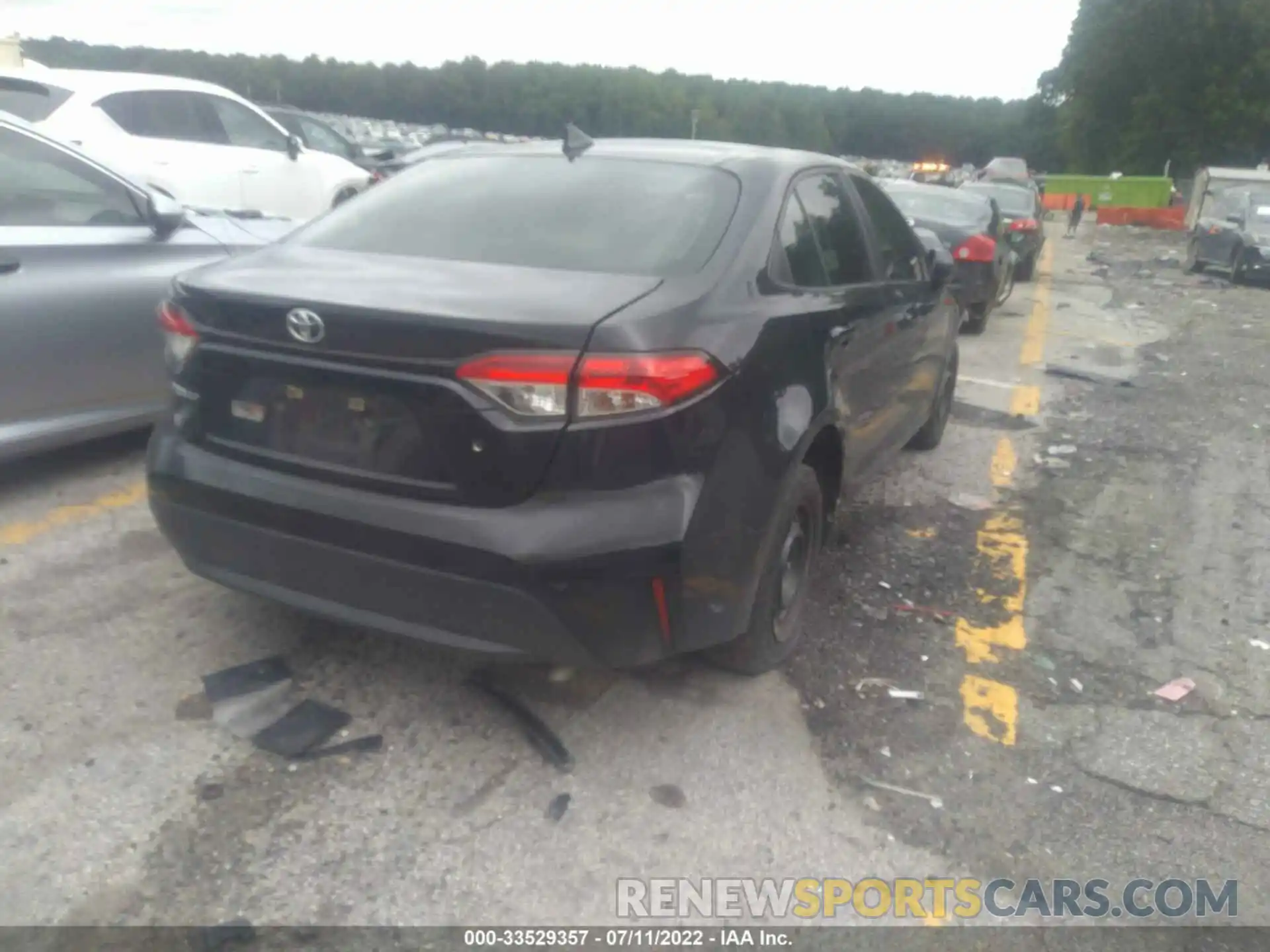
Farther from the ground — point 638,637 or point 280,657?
point 638,637

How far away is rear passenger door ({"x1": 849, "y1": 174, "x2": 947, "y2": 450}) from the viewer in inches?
179

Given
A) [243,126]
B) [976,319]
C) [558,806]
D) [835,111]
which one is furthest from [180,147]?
[835,111]

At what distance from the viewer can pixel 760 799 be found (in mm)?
3096

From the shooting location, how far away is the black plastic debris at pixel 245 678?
3.38 meters

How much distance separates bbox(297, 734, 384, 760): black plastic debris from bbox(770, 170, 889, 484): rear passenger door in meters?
1.73

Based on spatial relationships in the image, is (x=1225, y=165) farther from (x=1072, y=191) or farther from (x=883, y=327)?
(x=883, y=327)

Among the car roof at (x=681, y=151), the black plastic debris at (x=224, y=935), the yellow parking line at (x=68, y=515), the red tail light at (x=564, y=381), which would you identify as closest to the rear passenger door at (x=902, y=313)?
the car roof at (x=681, y=151)

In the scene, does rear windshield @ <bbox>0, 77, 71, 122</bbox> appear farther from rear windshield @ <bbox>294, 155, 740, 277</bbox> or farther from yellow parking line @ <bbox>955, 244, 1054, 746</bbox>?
yellow parking line @ <bbox>955, 244, 1054, 746</bbox>

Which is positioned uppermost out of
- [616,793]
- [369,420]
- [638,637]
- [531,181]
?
[531,181]

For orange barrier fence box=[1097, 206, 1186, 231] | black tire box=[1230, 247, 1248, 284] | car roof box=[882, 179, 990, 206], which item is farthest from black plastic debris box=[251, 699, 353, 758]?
orange barrier fence box=[1097, 206, 1186, 231]

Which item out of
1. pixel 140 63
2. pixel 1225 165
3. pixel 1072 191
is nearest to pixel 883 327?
pixel 1072 191

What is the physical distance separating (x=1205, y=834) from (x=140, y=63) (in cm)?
5091

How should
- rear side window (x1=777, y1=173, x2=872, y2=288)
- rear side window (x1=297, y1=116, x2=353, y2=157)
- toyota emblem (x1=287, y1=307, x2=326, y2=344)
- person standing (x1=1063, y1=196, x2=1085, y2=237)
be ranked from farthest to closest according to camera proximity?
person standing (x1=1063, y1=196, x2=1085, y2=237), rear side window (x1=297, y1=116, x2=353, y2=157), rear side window (x1=777, y1=173, x2=872, y2=288), toyota emblem (x1=287, y1=307, x2=326, y2=344)

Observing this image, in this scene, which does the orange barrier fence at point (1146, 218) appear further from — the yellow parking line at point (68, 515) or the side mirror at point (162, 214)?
the yellow parking line at point (68, 515)
